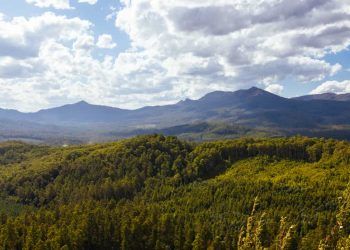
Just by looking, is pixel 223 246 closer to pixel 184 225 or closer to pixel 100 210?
pixel 184 225

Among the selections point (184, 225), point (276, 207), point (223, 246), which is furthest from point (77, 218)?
point (276, 207)

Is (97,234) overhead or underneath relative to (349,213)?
underneath

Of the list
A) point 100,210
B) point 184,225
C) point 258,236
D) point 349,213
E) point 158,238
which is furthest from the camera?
point 100,210

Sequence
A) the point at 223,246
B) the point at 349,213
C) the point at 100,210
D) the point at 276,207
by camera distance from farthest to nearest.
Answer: the point at 276,207 → the point at 100,210 → the point at 223,246 → the point at 349,213

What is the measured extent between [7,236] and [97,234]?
31.1 m

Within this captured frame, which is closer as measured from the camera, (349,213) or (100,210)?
(349,213)

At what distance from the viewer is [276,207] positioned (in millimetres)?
190375

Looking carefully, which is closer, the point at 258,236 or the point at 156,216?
the point at 258,236

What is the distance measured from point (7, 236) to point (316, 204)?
12848cm

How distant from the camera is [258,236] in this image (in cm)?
1945

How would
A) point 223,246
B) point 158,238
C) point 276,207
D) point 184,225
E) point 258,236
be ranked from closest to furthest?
point 258,236 → point 223,246 → point 158,238 → point 184,225 → point 276,207

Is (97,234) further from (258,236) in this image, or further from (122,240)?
(258,236)

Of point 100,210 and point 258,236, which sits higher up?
point 258,236

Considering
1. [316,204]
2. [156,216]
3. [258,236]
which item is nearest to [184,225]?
[156,216]
